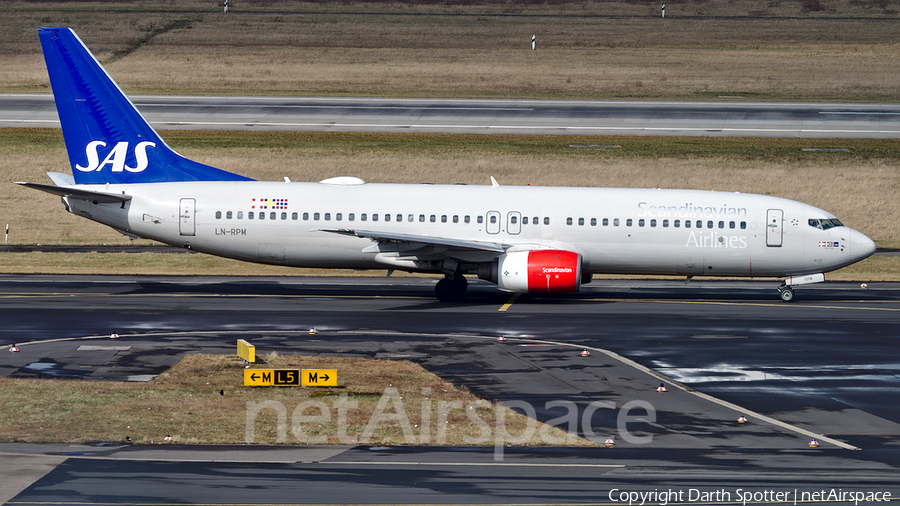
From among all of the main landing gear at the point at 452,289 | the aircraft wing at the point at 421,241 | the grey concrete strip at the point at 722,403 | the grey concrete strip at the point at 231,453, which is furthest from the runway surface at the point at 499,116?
the grey concrete strip at the point at 231,453

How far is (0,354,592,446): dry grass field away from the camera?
19.9 m

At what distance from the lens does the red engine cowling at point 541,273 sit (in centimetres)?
3541

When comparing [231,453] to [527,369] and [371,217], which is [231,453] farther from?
[371,217]

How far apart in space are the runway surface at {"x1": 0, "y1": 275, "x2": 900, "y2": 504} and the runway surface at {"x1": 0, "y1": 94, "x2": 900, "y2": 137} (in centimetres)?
2509

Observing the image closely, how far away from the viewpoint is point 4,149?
63.6 meters

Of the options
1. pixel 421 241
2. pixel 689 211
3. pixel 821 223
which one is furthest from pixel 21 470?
pixel 821 223

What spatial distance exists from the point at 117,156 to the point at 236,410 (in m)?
19.7

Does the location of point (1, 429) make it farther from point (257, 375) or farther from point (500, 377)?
point (500, 377)

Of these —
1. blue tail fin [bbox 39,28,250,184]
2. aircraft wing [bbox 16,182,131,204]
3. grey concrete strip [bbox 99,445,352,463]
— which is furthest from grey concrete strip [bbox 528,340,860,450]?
blue tail fin [bbox 39,28,250,184]

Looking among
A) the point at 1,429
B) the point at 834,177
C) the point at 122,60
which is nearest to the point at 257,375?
the point at 1,429

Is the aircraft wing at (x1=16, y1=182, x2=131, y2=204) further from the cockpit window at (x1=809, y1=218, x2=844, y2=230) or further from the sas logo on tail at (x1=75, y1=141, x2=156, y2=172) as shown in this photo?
the cockpit window at (x1=809, y1=218, x2=844, y2=230)

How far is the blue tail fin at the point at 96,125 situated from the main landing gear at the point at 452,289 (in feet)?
35.2

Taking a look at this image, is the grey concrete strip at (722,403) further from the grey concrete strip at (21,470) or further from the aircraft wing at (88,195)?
the aircraft wing at (88,195)

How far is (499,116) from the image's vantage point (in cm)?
7069
